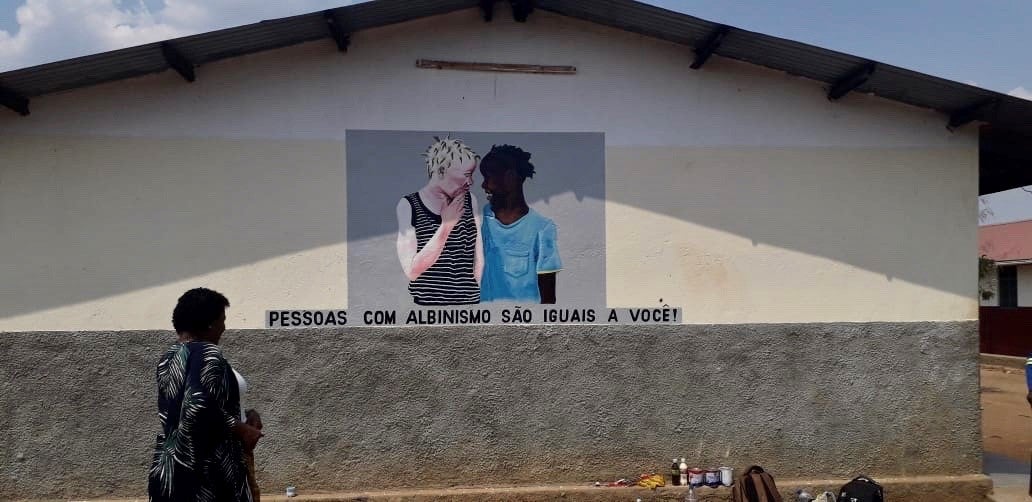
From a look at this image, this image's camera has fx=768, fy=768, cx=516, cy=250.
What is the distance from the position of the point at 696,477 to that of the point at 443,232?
280 centimetres

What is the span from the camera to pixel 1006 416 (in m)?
11.5

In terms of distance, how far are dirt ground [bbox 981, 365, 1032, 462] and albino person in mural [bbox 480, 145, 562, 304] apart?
4.87 m

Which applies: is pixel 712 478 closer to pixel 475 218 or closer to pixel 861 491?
pixel 861 491

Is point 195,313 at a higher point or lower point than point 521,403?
higher

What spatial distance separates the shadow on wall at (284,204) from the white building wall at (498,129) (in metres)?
0.02

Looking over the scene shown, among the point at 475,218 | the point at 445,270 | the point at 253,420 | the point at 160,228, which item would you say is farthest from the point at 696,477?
the point at 160,228

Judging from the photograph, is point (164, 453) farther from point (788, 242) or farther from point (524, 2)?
point (788, 242)

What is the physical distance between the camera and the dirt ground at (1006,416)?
29.2 ft

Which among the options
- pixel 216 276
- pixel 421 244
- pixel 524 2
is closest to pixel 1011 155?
pixel 524 2

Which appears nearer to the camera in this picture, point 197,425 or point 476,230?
point 197,425

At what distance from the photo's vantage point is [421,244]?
6105 millimetres

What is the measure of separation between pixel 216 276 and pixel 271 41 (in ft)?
6.04

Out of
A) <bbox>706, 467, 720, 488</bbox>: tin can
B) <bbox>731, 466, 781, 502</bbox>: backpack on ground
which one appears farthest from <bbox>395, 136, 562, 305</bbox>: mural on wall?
<bbox>731, 466, 781, 502</bbox>: backpack on ground

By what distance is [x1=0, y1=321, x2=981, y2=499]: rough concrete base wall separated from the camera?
19.0 ft
